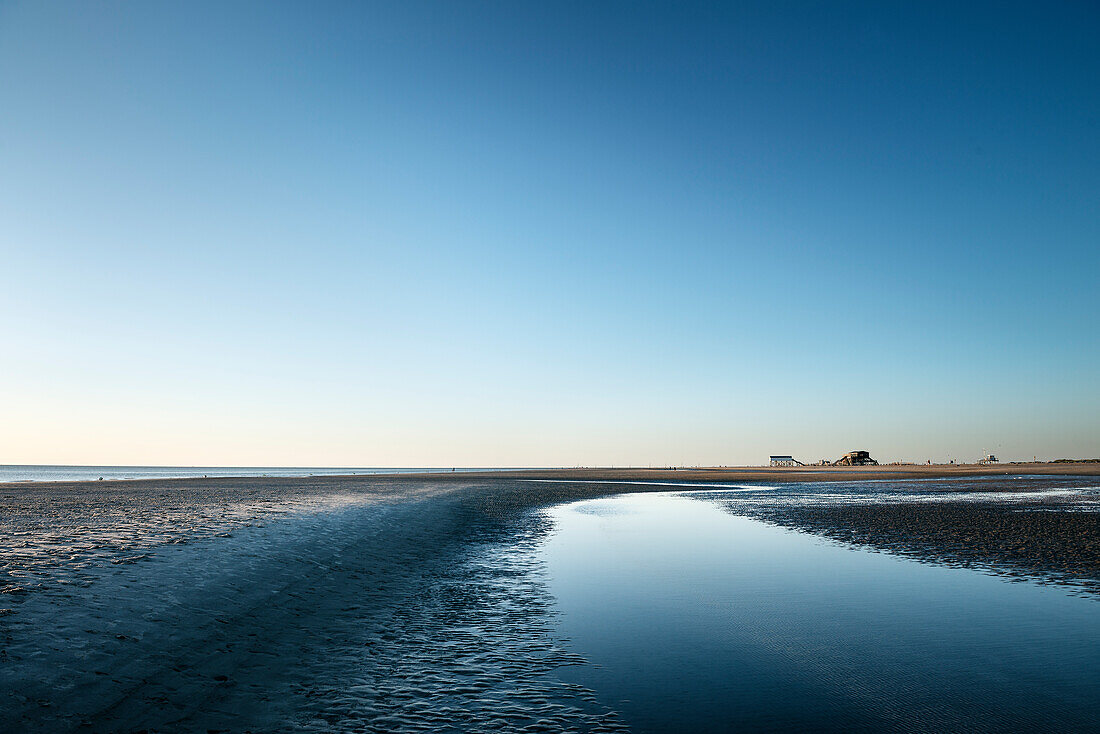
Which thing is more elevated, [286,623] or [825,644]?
[286,623]

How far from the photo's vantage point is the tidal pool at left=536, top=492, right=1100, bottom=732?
7832 millimetres

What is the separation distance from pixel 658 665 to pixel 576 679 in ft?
5.18

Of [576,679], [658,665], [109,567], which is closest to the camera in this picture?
[576,679]

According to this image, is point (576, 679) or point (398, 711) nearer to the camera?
point (398, 711)

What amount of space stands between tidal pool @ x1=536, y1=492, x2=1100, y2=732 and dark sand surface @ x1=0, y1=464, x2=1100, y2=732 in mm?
1107

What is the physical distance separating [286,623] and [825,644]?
410 inches

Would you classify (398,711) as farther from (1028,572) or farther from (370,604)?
(1028,572)

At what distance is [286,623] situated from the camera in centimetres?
1159

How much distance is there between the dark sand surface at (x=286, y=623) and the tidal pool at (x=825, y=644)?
43.6 inches

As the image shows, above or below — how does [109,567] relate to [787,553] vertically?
above

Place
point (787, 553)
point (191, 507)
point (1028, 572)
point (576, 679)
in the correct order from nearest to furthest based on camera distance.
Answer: point (576, 679), point (1028, 572), point (787, 553), point (191, 507)

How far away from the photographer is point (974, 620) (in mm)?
12203

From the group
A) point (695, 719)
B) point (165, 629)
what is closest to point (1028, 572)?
point (695, 719)

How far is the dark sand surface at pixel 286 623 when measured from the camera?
7453mm
